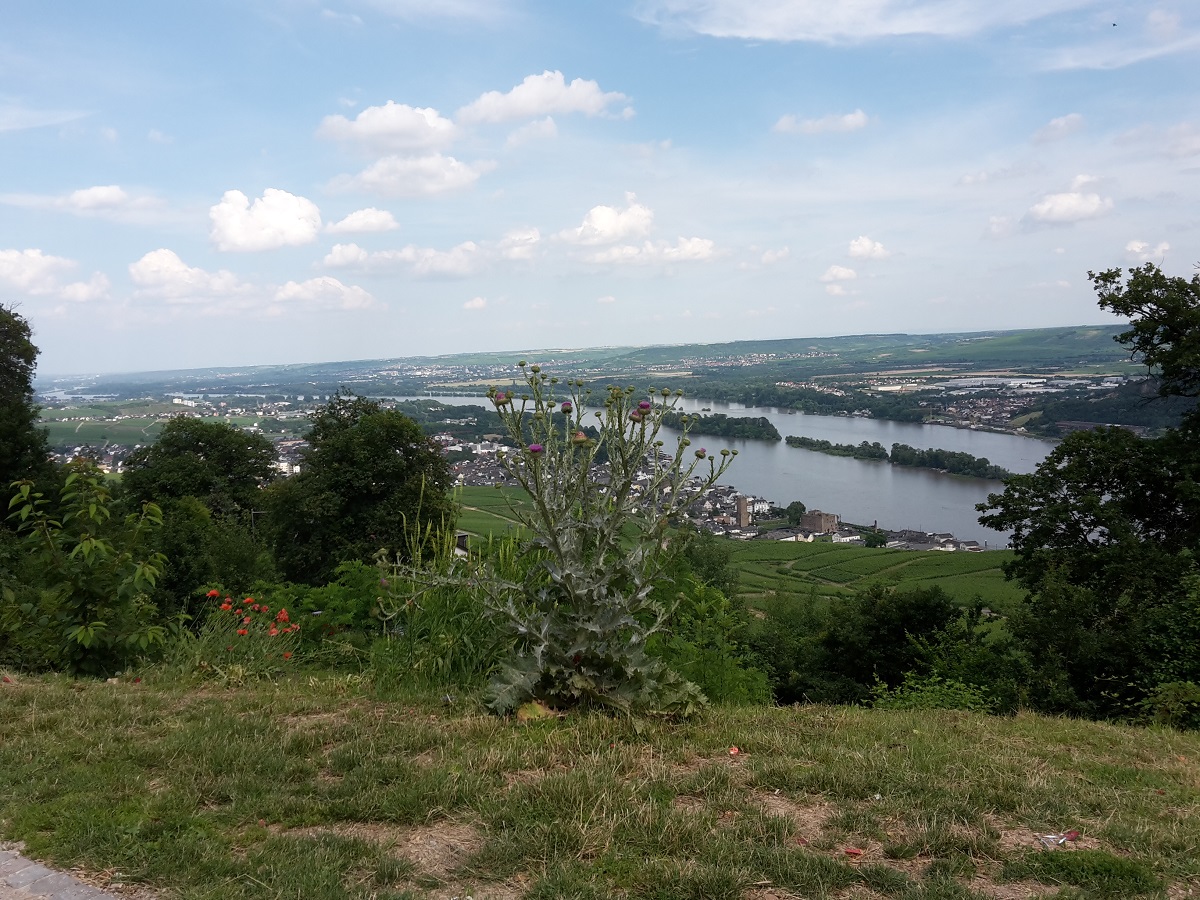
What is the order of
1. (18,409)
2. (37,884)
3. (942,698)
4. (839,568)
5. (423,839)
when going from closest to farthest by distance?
(37,884)
(423,839)
(942,698)
(18,409)
(839,568)

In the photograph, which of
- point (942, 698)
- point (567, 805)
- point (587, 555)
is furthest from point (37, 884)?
point (942, 698)

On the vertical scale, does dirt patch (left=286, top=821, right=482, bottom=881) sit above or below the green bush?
above

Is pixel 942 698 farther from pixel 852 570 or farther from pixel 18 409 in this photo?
pixel 852 570

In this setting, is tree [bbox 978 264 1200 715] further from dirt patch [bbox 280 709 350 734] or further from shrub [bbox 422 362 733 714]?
dirt patch [bbox 280 709 350 734]

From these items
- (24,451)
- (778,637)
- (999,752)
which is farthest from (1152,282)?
(24,451)

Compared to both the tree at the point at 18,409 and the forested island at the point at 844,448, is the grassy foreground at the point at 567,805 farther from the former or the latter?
the forested island at the point at 844,448

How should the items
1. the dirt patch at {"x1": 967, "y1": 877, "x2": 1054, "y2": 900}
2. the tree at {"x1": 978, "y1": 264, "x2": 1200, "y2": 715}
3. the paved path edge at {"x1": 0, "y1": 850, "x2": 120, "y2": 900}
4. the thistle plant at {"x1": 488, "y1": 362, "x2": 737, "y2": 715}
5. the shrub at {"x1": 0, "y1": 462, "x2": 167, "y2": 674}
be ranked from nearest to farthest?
1. the paved path edge at {"x1": 0, "y1": 850, "x2": 120, "y2": 900}
2. the dirt patch at {"x1": 967, "y1": 877, "x2": 1054, "y2": 900}
3. the thistle plant at {"x1": 488, "y1": 362, "x2": 737, "y2": 715}
4. the shrub at {"x1": 0, "y1": 462, "x2": 167, "y2": 674}
5. the tree at {"x1": 978, "y1": 264, "x2": 1200, "y2": 715}

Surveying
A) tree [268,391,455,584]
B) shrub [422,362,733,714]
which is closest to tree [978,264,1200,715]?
shrub [422,362,733,714]

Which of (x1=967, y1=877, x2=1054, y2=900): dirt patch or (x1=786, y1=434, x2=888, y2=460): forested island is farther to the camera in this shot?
(x1=786, y1=434, x2=888, y2=460): forested island
